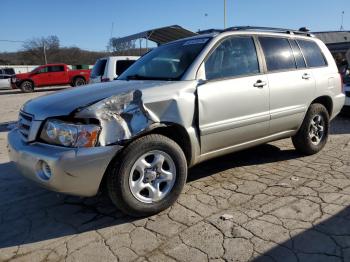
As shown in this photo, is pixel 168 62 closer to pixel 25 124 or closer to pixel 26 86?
pixel 25 124

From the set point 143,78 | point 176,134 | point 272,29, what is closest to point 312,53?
point 272,29

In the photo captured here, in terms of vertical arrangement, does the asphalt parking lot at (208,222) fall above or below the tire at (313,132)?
below

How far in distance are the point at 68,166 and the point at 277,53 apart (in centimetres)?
309

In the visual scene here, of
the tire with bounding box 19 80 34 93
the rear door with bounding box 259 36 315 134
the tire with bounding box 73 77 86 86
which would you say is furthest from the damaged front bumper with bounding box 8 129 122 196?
the tire with bounding box 19 80 34 93

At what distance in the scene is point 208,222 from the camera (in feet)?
11.1

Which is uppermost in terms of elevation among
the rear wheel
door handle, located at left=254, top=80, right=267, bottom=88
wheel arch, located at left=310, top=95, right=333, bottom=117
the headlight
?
door handle, located at left=254, top=80, right=267, bottom=88

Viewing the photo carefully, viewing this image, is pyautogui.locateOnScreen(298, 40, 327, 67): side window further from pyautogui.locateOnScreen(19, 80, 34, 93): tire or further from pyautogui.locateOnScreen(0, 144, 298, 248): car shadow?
pyautogui.locateOnScreen(19, 80, 34, 93): tire

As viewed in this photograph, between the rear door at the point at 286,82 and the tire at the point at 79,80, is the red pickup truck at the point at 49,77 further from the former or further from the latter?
the rear door at the point at 286,82

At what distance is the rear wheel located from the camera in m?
24.4

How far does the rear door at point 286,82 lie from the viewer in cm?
460

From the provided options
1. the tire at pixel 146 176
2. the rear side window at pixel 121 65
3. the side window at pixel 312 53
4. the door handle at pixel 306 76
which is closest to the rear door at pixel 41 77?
the rear side window at pixel 121 65

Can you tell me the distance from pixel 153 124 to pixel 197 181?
1.34 m

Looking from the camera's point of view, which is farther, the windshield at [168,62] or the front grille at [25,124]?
the windshield at [168,62]

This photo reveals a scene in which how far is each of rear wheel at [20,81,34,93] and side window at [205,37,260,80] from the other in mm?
22693
